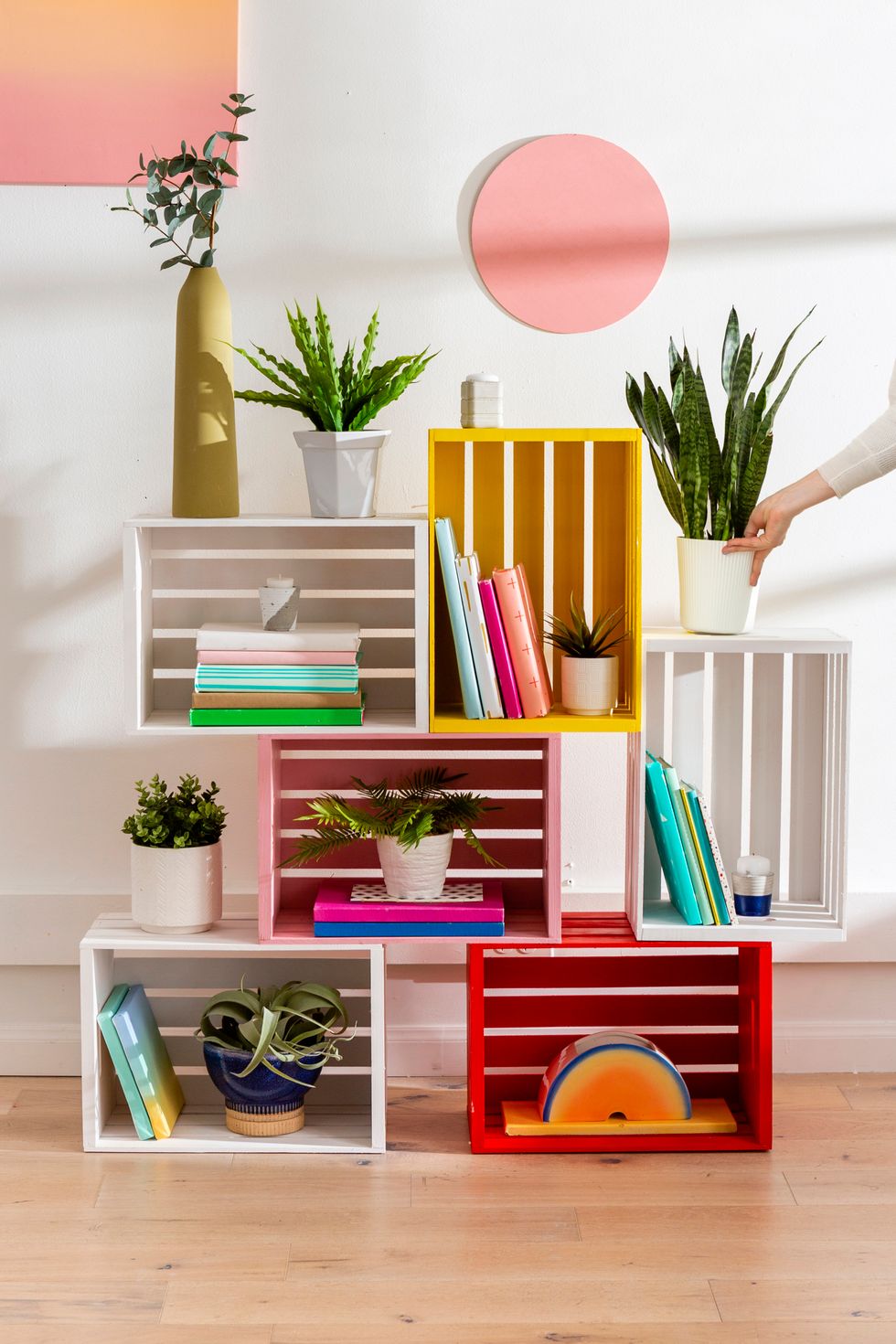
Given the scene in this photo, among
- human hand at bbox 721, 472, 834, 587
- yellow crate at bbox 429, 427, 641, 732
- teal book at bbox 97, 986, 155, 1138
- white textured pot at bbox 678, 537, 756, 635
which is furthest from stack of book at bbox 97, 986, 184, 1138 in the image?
human hand at bbox 721, 472, 834, 587

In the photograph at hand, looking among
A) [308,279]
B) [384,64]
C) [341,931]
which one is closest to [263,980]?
[341,931]

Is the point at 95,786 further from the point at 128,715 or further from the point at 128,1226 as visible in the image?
the point at 128,1226

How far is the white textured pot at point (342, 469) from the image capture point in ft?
6.56

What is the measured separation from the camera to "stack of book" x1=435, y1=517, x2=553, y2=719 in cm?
198

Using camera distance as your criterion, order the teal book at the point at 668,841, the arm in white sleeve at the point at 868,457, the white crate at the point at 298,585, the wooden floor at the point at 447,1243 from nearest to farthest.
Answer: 1. the wooden floor at the point at 447,1243
2. the arm in white sleeve at the point at 868,457
3. the teal book at the point at 668,841
4. the white crate at the point at 298,585

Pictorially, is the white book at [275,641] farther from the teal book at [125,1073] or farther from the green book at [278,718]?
the teal book at [125,1073]

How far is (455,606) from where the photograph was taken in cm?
198

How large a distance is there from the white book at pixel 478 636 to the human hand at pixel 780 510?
39 cm

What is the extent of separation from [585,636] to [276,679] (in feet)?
1.59

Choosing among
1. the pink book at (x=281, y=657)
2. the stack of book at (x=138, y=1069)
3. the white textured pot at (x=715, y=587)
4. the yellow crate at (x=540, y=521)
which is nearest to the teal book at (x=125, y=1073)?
the stack of book at (x=138, y=1069)

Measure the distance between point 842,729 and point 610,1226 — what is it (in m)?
0.82

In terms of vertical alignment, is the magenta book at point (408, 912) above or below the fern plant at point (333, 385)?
below

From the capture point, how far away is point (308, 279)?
91.7 inches

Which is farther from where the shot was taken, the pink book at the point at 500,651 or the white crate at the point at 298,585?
the white crate at the point at 298,585
